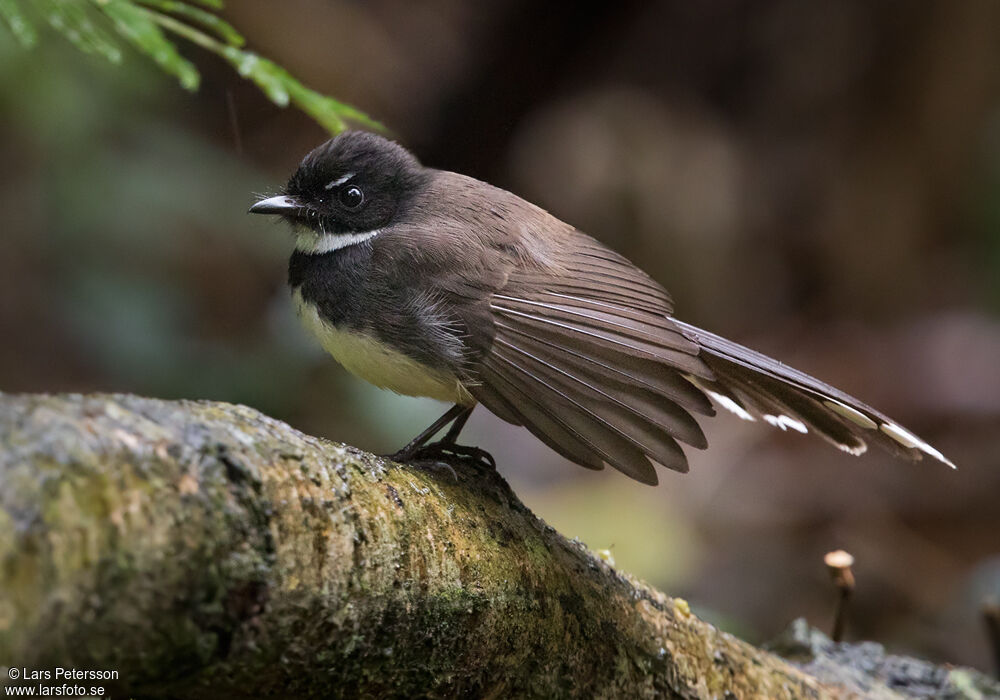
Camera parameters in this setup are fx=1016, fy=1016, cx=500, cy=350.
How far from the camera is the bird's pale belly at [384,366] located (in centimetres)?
269

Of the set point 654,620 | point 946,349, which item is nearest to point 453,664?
point 654,620

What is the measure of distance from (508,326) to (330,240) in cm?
70

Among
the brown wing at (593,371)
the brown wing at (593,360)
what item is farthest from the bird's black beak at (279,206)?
the brown wing at (593,371)

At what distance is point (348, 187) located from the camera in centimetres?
309

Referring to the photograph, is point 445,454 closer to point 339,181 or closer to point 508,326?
point 508,326

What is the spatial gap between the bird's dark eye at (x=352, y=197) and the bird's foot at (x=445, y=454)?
2.70 feet

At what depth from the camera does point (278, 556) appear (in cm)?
153

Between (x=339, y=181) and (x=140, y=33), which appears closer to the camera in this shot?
(x=140, y=33)

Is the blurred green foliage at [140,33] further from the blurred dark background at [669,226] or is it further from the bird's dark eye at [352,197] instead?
the blurred dark background at [669,226]

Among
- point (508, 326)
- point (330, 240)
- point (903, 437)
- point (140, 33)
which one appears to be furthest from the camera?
point (330, 240)

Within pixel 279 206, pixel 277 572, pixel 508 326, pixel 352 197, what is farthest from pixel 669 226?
pixel 277 572

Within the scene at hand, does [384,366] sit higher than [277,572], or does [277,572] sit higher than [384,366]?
[384,366]

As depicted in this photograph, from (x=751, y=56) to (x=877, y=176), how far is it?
1.58m

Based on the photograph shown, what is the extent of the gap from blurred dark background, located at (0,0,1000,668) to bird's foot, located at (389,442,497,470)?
2.05 m
